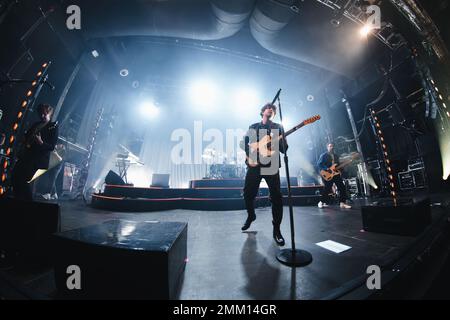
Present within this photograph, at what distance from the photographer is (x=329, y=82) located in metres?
9.09

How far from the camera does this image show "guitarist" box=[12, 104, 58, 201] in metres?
2.32

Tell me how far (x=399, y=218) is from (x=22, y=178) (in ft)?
17.2

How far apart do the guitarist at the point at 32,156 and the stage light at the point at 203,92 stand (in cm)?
900

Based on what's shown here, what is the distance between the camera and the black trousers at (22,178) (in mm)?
2307

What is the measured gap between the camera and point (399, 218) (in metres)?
2.26

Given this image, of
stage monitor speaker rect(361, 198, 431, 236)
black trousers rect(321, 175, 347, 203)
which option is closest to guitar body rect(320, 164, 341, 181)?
black trousers rect(321, 175, 347, 203)

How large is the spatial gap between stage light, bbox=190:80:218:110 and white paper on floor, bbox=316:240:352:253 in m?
10.4

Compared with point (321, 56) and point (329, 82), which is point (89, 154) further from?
point (329, 82)

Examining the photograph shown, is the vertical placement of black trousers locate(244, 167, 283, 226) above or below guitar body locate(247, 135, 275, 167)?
below

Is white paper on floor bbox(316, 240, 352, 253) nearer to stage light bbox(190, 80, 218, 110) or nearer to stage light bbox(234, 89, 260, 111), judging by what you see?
stage light bbox(190, 80, 218, 110)

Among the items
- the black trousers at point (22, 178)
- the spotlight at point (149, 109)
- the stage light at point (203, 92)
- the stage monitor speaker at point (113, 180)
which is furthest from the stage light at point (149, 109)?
the black trousers at point (22, 178)

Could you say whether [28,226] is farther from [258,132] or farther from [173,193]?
[173,193]
